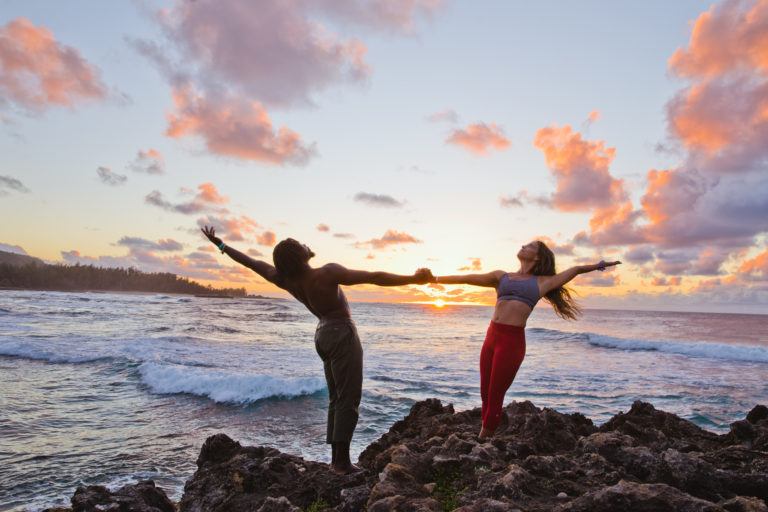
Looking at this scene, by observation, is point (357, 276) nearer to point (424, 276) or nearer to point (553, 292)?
point (424, 276)

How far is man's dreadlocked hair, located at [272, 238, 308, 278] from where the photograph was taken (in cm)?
495

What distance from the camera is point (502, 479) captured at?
376 cm

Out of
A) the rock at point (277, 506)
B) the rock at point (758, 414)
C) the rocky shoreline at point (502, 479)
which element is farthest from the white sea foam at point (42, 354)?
the rock at point (758, 414)

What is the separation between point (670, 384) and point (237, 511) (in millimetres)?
17521

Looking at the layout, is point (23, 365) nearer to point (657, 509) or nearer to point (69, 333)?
point (69, 333)

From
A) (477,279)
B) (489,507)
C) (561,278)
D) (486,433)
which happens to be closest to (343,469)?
(486,433)

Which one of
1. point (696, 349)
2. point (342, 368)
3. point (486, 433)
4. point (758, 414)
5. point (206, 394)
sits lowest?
point (206, 394)

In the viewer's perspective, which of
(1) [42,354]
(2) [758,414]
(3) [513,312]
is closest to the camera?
(3) [513,312]

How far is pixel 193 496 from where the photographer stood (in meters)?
4.90

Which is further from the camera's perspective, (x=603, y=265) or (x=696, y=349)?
(x=696, y=349)

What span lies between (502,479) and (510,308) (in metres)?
2.26

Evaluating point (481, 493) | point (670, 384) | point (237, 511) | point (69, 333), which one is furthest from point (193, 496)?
point (69, 333)

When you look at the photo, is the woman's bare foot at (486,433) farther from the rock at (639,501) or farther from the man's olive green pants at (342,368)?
the rock at (639,501)

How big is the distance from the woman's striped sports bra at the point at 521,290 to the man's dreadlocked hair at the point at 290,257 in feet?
7.54
